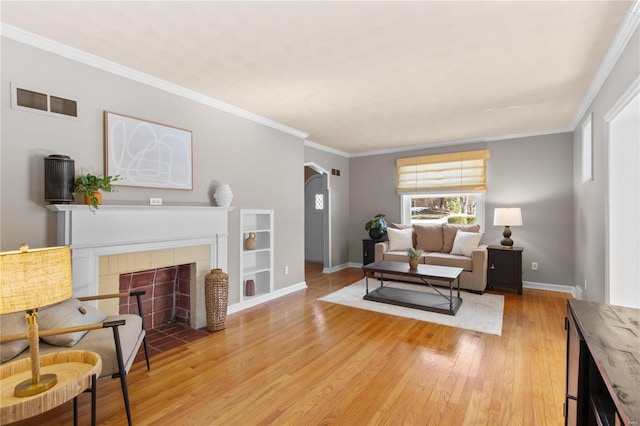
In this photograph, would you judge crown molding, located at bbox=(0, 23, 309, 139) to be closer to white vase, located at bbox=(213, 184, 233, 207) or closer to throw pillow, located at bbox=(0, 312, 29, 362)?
white vase, located at bbox=(213, 184, 233, 207)

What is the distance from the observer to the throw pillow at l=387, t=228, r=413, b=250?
18.5ft

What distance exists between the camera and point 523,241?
5.21m

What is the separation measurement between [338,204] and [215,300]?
397cm

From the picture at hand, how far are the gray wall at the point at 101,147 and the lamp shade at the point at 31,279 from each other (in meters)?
1.20

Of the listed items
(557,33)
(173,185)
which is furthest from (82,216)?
(557,33)

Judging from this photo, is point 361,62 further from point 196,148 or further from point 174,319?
point 174,319

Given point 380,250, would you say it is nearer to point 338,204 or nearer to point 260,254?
point 338,204

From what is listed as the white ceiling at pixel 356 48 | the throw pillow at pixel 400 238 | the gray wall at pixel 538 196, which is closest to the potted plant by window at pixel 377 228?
the throw pillow at pixel 400 238

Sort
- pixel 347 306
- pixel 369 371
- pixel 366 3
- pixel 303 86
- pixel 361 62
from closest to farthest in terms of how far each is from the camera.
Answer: pixel 366 3, pixel 369 371, pixel 361 62, pixel 303 86, pixel 347 306

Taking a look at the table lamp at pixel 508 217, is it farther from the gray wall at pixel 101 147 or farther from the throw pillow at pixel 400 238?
the gray wall at pixel 101 147

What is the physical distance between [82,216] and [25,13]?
4.71 ft

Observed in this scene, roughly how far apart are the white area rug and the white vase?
78.2 inches

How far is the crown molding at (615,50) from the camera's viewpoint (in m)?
2.03

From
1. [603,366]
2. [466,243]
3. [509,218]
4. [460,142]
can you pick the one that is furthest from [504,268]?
[603,366]
